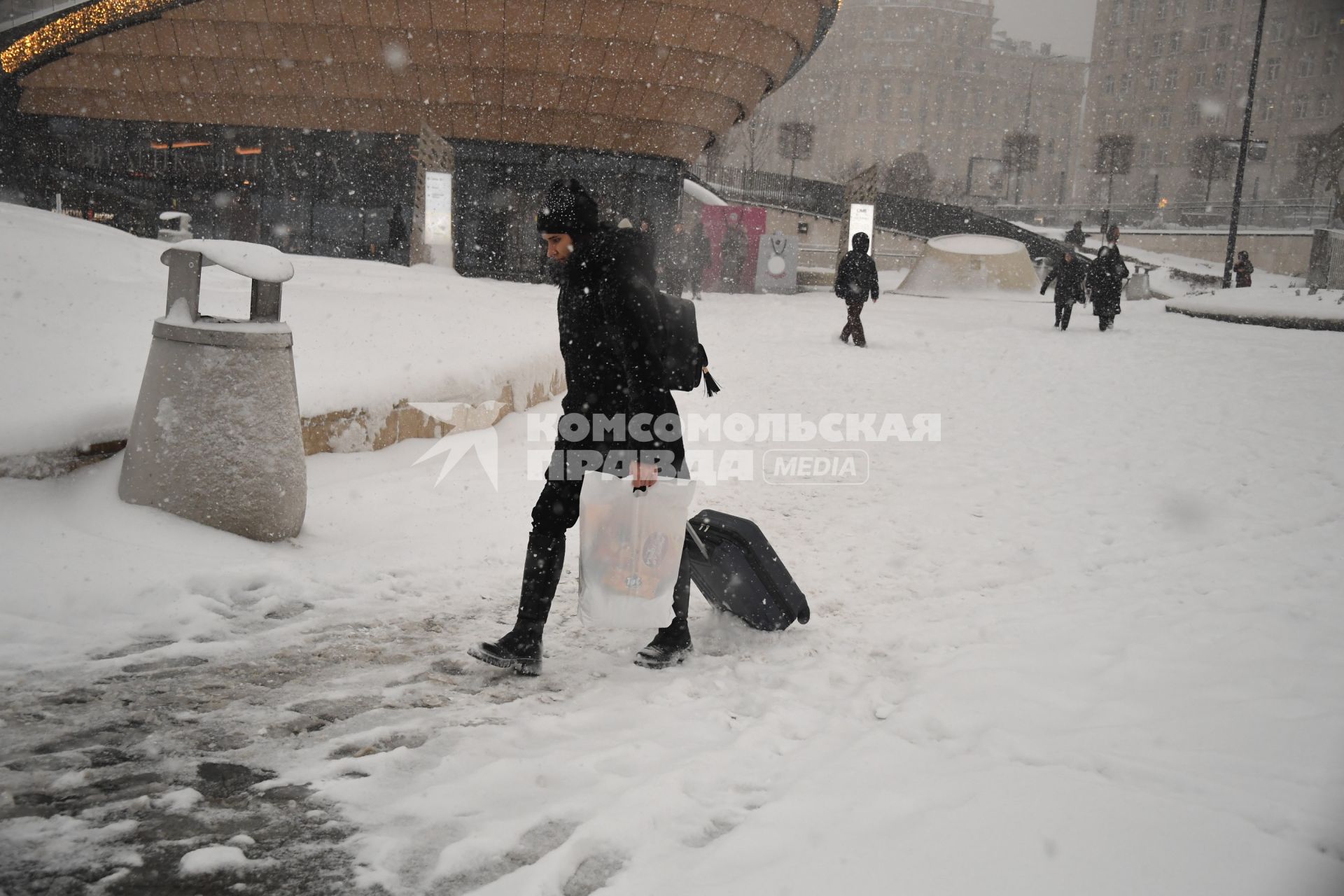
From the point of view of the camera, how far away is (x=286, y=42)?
74.3ft

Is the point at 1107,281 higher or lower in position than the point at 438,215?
lower

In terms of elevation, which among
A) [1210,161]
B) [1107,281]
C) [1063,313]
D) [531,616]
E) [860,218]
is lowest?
[531,616]

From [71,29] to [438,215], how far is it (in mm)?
9463

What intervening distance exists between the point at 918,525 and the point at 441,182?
20240mm

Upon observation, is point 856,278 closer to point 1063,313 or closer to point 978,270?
point 1063,313

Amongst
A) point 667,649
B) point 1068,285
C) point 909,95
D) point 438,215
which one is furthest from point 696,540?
point 909,95

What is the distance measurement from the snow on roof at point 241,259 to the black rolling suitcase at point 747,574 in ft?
7.48

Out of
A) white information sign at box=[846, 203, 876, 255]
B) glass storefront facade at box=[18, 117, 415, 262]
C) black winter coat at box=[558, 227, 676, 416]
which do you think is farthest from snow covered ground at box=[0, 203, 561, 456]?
white information sign at box=[846, 203, 876, 255]

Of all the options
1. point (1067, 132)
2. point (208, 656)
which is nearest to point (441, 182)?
point (208, 656)

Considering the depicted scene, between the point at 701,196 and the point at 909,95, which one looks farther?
the point at 909,95

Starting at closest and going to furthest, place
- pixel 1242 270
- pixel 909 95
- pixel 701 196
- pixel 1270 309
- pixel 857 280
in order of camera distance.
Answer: pixel 857 280 < pixel 1270 309 < pixel 1242 270 < pixel 701 196 < pixel 909 95

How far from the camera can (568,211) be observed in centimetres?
355

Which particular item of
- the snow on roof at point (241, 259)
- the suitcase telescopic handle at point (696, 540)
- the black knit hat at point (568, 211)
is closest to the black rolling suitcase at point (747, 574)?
the suitcase telescopic handle at point (696, 540)

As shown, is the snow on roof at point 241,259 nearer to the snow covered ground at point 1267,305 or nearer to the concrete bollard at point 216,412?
the concrete bollard at point 216,412
